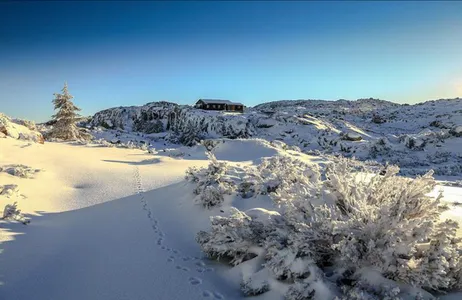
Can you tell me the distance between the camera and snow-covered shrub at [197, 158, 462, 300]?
3596mm

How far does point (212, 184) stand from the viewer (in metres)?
8.24

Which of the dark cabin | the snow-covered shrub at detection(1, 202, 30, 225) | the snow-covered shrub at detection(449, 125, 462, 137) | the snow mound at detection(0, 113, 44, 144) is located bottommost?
the snow-covered shrub at detection(1, 202, 30, 225)

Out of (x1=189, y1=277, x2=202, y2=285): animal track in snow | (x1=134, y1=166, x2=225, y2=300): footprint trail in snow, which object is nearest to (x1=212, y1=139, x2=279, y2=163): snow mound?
(x1=134, y1=166, x2=225, y2=300): footprint trail in snow

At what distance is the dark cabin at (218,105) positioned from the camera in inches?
2158

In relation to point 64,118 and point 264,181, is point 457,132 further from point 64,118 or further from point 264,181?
point 64,118

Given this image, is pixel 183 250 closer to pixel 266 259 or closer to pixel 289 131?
pixel 266 259

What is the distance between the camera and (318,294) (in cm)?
366

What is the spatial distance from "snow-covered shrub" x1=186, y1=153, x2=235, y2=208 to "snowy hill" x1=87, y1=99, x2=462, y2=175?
773 cm

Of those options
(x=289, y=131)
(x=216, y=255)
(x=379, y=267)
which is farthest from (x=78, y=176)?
(x=289, y=131)

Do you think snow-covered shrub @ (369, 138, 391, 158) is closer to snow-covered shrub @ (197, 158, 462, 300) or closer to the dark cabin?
snow-covered shrub @ (197, 158, 462, 300)

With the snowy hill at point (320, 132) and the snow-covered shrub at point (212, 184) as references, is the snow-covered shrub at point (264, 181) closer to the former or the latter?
the snow-covered shrub at point (212, 184)

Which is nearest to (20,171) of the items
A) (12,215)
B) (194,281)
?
(12,215)

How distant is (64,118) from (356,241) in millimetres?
25716

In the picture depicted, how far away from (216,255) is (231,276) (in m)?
0.74
